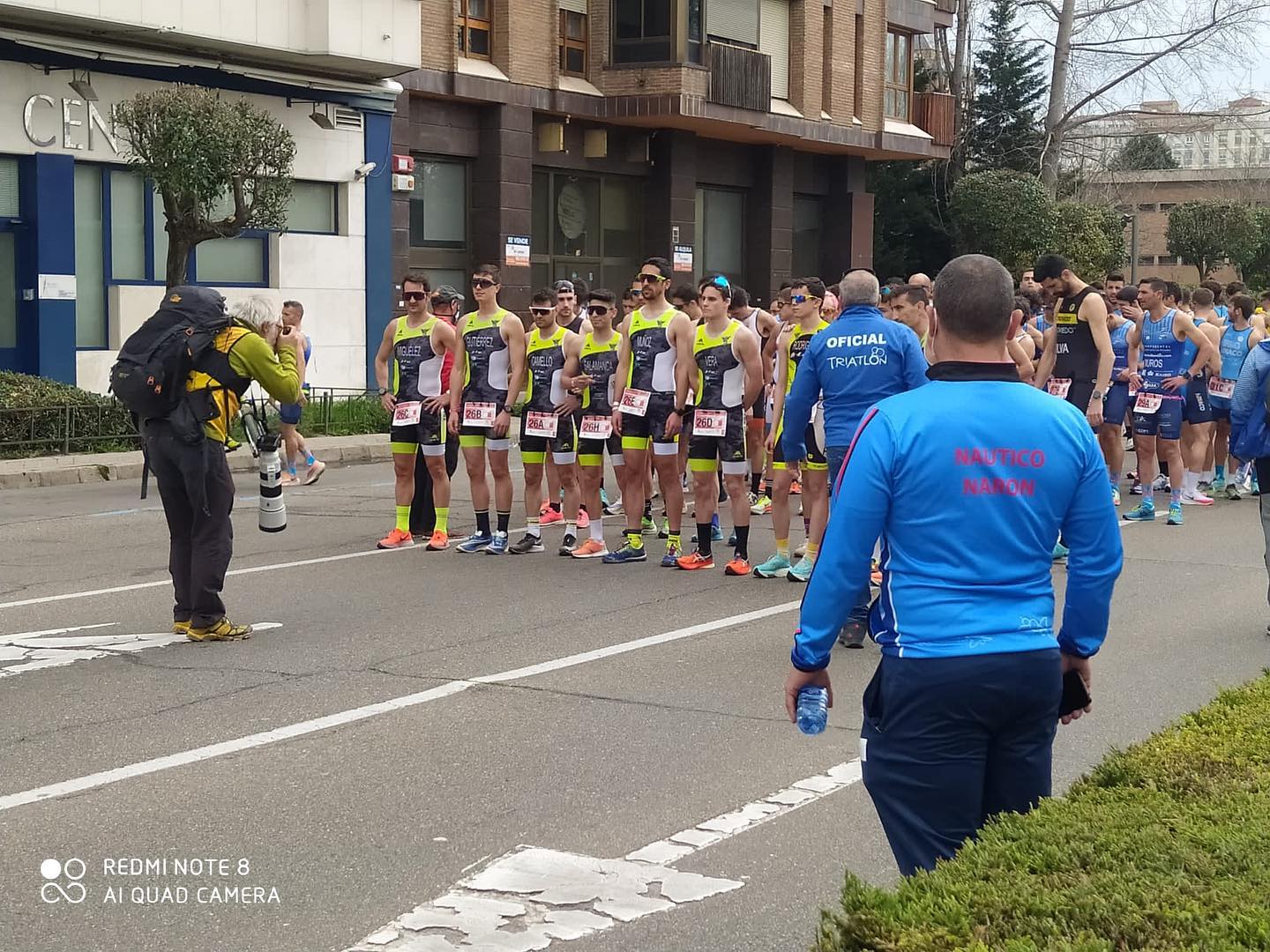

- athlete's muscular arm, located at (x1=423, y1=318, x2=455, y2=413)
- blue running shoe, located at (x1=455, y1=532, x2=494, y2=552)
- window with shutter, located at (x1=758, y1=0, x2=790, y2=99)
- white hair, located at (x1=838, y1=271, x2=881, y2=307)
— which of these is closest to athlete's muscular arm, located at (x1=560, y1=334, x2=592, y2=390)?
athlete's muscular arm, located at (x1=423, y1=318, x2=455, y2=413)

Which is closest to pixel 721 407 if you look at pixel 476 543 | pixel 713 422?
pixel 713 422

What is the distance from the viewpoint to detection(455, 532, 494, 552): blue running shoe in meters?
12.7

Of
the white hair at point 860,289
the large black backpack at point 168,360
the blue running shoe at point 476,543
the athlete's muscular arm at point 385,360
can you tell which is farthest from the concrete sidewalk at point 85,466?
the white hair at point 860,289

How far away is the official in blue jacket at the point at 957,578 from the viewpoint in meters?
3.79

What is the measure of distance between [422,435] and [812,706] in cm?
914

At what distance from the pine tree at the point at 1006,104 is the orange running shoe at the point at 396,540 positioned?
133ft

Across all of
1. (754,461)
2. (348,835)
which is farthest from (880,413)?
(754,461)

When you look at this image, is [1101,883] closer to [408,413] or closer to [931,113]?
[408,413]

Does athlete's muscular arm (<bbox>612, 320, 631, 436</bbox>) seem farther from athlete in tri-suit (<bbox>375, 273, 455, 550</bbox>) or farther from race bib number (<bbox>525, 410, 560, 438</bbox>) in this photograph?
athlete in tri-suit (<bbox>375, 273, 455, 550</bbox>)

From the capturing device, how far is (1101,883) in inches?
133

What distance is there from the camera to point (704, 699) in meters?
7.74

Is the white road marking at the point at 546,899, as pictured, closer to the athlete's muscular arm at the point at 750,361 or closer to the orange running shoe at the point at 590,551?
the athlete's muscular arm at the point at 750,361

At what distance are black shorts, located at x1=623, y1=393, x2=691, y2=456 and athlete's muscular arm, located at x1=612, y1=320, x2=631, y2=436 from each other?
0.23ft

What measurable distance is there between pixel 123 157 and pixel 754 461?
39.4 ft
